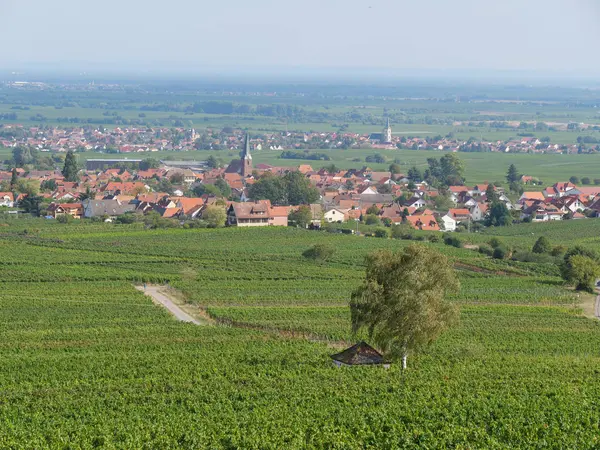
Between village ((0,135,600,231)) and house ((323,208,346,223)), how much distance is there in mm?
76

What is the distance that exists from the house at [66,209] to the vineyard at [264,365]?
2054 cm

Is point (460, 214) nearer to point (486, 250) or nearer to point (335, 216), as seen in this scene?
point (335, 216)

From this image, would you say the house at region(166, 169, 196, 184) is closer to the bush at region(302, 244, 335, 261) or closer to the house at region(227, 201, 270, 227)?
the house at region(227, 201, 270, 227)

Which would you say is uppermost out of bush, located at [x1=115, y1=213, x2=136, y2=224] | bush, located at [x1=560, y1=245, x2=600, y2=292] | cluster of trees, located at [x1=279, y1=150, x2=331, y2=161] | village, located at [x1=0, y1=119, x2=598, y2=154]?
bush, located at [x1=560, y1=245, x2=600, y2=292]

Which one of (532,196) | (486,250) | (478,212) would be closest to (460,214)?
(478,212)

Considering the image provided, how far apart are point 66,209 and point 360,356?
51423mm

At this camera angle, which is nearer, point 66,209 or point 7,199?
point 66,209

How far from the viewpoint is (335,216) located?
8019 centimetres

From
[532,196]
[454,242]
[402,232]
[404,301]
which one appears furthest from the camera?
[532,196]

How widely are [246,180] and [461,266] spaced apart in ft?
167

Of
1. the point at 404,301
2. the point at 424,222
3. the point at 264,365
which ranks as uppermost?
the point at 404,301

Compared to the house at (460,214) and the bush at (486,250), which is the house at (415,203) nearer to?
the house at (460,214)

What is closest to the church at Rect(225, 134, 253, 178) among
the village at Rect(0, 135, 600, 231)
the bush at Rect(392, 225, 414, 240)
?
the village at Rect(0, 135, 600, 231)

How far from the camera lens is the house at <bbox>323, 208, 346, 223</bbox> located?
261 ft
